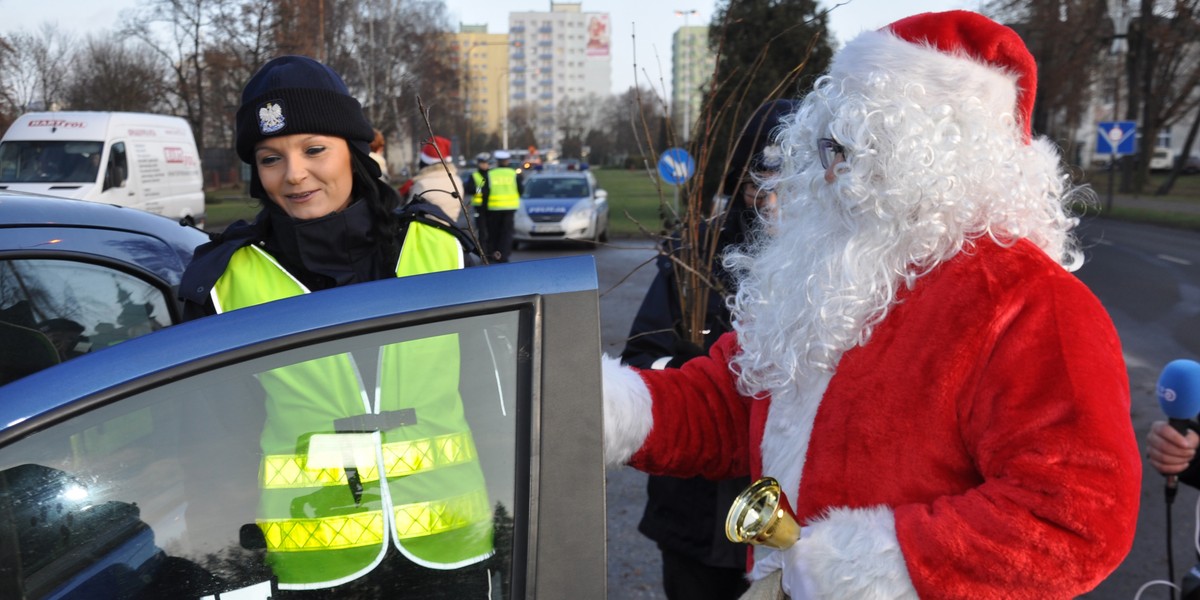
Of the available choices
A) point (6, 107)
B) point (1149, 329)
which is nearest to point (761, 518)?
point (1149, 329)

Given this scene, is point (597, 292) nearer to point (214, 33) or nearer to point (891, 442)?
point (891, 442)

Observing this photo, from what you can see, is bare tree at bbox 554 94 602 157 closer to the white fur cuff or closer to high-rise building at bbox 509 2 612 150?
high-rise building at bbox 509 2 612 150

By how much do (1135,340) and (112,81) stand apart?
98.8 feet

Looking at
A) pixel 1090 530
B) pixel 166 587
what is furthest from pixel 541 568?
pixel 1090 530

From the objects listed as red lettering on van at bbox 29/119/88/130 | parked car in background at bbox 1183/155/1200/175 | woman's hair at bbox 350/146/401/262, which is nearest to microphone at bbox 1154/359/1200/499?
woman's hair at bbox 350/146/401/262

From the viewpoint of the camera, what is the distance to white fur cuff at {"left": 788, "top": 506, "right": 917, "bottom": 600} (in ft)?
4.22

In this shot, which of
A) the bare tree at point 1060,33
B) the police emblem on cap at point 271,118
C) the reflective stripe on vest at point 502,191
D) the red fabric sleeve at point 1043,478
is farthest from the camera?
the bare tree at point 1060,33

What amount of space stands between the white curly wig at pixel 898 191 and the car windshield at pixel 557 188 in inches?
615

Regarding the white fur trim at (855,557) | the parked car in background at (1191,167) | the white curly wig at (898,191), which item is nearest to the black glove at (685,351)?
the white curly wig at (898,191)

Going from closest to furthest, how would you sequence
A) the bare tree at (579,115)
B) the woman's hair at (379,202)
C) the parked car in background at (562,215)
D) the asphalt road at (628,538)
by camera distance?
1. the woman's hair at (379,202)
2. the asphalt road at (628,538)
3. the parked car in background at (562,215)
4. the bare tree at (579,115)

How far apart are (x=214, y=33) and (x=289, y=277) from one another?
3279 centimetres

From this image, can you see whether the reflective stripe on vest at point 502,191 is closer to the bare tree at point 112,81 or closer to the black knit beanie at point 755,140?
the black knit beanie at point 755,140

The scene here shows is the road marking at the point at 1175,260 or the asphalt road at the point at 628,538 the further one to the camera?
the road marking at the point at 1175,260

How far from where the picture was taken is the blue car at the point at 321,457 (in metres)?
1.24
